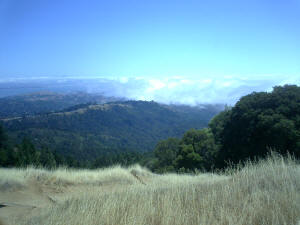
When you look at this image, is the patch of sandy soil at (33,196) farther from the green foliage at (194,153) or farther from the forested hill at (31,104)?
the forested hill at (31,104)

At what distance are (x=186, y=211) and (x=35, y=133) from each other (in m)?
99.9

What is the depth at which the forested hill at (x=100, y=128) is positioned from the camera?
92.2 metres

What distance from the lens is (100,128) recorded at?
154 metres

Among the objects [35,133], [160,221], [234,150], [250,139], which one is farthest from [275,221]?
[35,133]

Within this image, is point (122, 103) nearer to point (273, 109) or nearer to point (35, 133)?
point (35, 133)

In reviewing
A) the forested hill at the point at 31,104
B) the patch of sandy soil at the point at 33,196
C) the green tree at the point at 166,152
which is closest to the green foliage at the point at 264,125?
the green tree at the point at 166,152

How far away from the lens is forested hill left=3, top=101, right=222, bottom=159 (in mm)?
92188

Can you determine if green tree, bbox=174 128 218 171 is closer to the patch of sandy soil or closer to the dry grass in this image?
the patch of sandy soil

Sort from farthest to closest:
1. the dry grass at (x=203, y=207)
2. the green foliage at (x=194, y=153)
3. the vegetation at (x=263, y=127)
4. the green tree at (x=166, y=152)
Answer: the green tree at (x=166, y=152)
the green foliage at (x=194, y=153)
the vegetation at (x=263, y=127)
the dry grass at (x=203, y=207)

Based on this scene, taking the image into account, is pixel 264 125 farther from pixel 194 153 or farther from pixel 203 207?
pixel 203 207

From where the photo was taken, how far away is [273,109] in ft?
68.5

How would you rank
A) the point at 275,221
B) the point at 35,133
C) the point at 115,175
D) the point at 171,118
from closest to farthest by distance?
the point at 275,221
the point at 115,175
the point at 35,133
the point at 171,118

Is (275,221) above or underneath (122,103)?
above

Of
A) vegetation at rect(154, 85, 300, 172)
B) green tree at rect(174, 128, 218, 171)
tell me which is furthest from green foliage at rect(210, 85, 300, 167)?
green tree at rect(174, 128, 218, 171)
